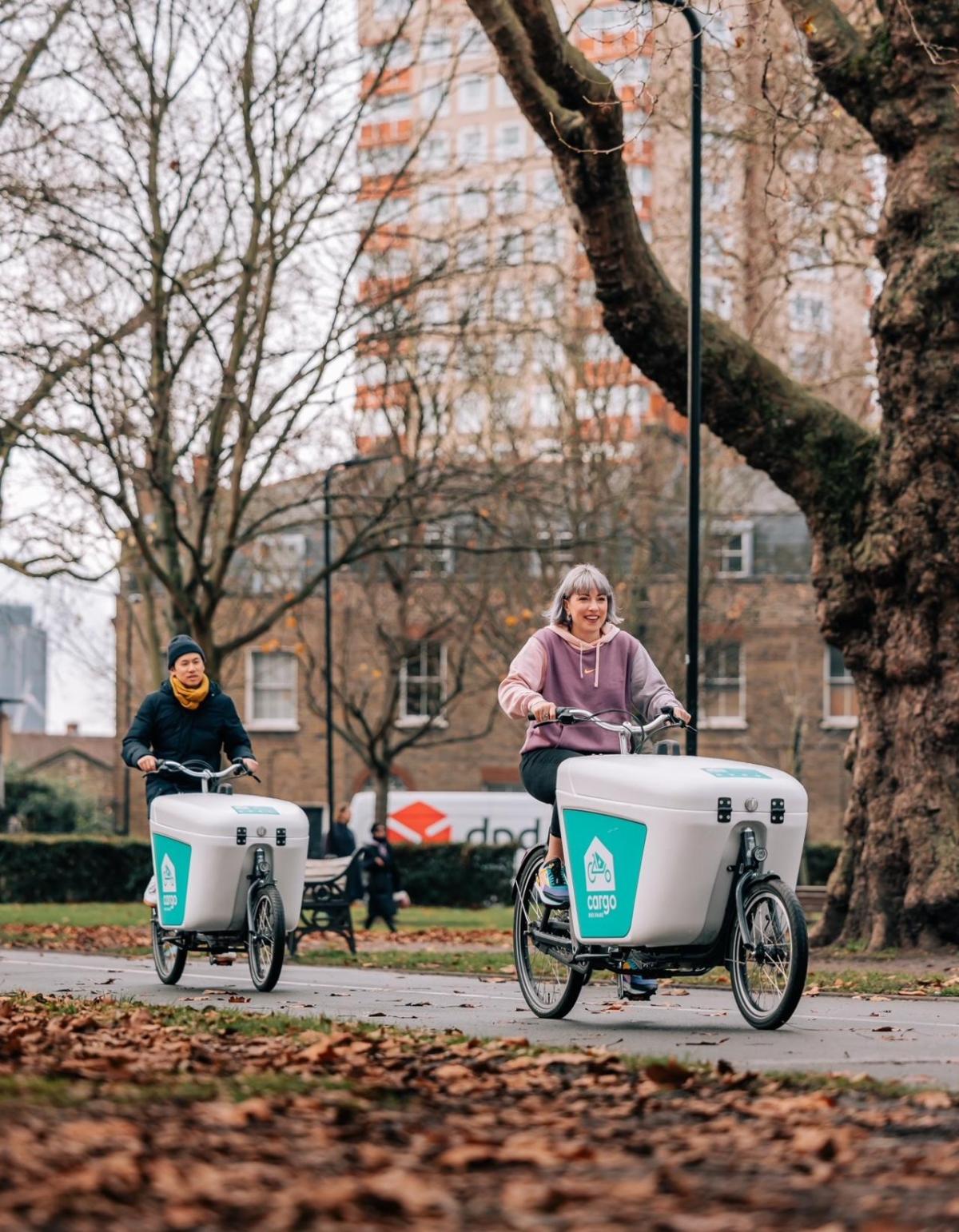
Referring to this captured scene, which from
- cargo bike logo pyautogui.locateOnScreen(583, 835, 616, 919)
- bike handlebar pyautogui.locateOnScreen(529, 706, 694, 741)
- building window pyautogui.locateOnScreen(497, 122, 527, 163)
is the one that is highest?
building window pyautogui.locateOnScreen(497, 122, 527, 163)

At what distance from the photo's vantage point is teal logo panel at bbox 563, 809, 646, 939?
819 centimetres

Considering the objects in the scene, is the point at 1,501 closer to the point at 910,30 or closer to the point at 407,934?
the point at 407,934

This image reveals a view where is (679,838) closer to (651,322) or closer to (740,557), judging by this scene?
(651,322)

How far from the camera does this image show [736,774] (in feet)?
26.7

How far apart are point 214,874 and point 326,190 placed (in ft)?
48.1

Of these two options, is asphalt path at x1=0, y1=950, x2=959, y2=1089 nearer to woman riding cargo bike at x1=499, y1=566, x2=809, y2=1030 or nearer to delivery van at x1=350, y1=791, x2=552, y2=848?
woman riding cargo bike at x1=499, y1=566, x2=809, y2=1030

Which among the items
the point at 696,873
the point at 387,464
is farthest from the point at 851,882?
the point at 387,464

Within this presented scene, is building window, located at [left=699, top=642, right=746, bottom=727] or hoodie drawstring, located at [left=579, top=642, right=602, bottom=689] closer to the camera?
hoodie drawstring, located at [left=579, top=642, right=602, bottom=689]

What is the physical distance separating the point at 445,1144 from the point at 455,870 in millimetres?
33791

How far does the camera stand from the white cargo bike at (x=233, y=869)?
438 inches

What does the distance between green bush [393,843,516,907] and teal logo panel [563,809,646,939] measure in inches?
1168

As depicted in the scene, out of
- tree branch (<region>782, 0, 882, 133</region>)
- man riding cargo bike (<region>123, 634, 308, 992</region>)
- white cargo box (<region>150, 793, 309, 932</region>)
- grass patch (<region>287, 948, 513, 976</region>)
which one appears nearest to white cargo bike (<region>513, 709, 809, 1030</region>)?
man riding cargo bike (<region>123, 634, 308, 992</region>)

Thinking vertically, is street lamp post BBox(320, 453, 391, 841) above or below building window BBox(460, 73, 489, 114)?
below

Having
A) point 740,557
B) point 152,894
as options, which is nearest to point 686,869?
point 152,894
